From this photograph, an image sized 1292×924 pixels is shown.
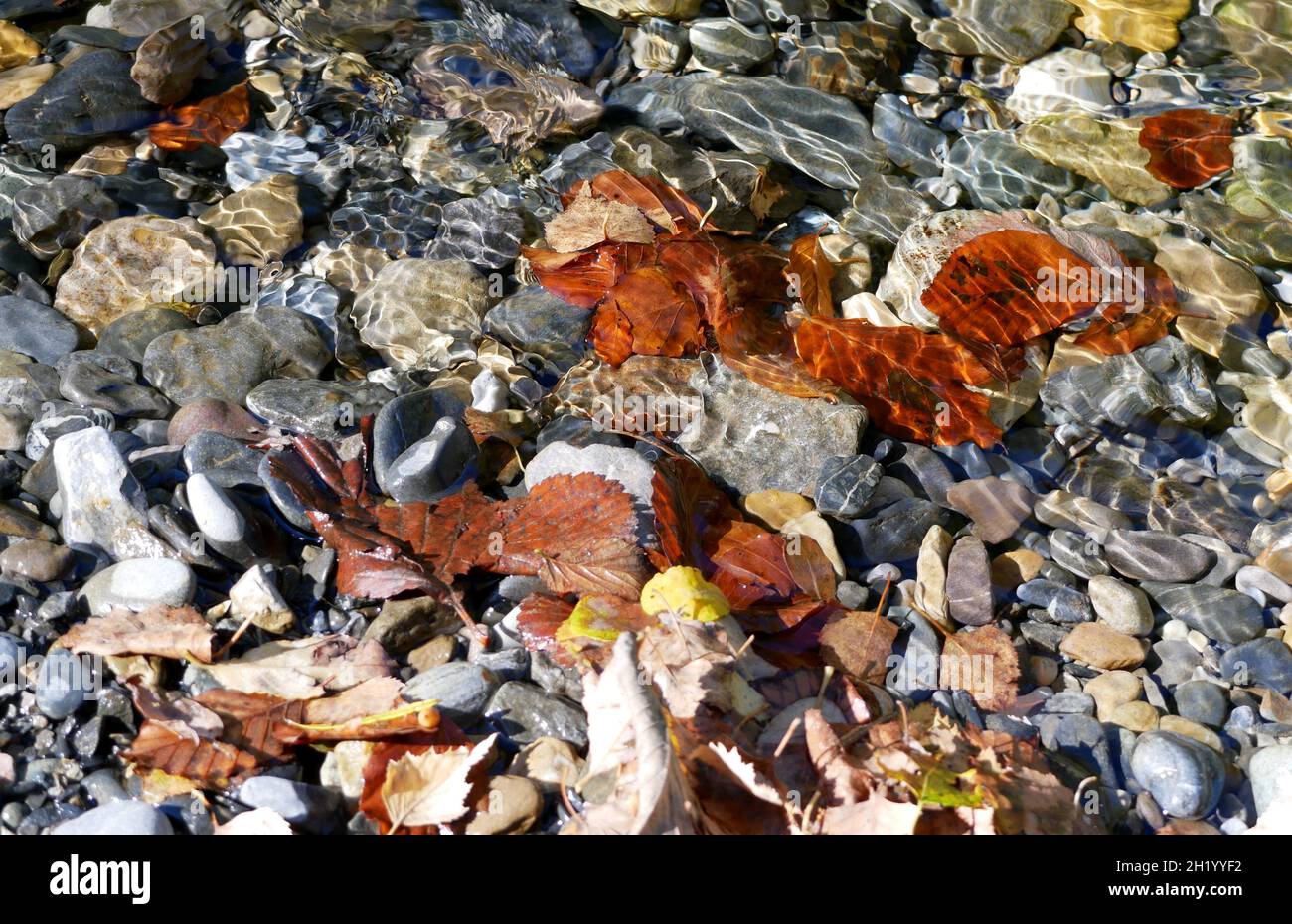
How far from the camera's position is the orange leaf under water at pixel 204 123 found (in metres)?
5.29

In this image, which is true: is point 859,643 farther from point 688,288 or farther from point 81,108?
point 81,108

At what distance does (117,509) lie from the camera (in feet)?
10.9

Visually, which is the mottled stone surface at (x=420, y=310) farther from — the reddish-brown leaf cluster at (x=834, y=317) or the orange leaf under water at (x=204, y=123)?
the orange leaf under water at (x=204, y=123)

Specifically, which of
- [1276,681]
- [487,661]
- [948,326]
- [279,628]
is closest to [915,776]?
[487,661]

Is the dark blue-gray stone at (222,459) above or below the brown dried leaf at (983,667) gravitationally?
above

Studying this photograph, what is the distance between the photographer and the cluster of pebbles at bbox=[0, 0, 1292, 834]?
3.14 meters

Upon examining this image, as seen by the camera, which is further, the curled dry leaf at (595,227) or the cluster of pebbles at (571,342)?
the curled dry leaf at (595,227)

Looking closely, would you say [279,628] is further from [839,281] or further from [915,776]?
[839,281]

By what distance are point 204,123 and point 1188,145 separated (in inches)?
192

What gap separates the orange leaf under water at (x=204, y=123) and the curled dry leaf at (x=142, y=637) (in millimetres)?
3097

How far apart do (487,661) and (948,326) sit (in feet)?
8.05

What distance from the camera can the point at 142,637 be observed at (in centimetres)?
299

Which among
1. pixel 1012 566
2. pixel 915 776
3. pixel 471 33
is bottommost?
pixel 1012 566

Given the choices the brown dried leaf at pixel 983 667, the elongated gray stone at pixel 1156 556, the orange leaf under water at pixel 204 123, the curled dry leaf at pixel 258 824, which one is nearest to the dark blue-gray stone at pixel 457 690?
the curled dry leaf at pixel 258 824
